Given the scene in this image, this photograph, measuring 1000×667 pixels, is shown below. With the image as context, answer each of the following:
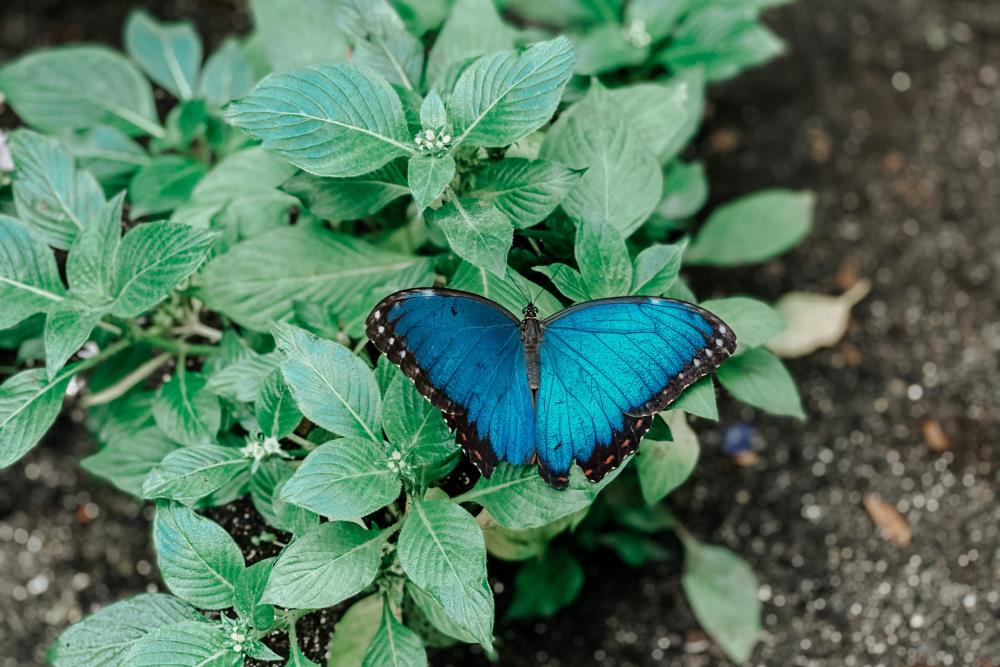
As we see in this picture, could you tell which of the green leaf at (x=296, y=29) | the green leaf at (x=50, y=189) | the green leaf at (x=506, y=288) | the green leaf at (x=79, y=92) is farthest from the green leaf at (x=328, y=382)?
the green leaf at (x=79, y=92)

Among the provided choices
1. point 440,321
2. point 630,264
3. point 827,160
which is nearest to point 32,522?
point 440,321

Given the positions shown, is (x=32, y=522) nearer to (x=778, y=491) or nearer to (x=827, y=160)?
(x=778, y=491)

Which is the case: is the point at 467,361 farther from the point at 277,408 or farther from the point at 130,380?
the point at 130,380

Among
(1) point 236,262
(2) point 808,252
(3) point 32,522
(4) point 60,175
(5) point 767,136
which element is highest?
(4) point 60,175

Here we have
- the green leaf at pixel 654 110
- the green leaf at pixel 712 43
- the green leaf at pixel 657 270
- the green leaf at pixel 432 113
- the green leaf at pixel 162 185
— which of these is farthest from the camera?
the green leaf at pixel 712 43

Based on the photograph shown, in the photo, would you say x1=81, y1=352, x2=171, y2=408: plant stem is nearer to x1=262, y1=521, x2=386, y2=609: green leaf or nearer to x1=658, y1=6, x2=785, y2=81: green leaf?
x1=262, y1=521, x2=386, y2=609: green leaf

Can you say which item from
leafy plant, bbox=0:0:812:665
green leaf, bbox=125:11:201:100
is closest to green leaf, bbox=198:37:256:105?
leafy plant, bbox=0:0:812:665

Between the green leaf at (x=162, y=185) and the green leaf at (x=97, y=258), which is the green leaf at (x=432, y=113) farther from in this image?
the green leaf at (x=162, y=185)
